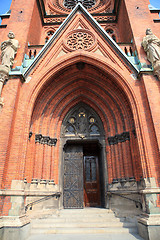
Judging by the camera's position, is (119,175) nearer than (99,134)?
Yes

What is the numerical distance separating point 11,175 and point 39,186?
66.3 inches

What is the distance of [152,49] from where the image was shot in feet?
21.0

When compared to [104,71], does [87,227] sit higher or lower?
lower

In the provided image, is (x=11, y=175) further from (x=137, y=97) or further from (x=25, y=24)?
(x=25, y=24)

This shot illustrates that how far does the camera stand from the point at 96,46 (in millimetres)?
7453

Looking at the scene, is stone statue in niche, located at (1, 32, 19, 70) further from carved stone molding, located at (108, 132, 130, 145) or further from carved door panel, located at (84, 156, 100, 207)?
carved door panel, located at (84, 156, 100, 207)

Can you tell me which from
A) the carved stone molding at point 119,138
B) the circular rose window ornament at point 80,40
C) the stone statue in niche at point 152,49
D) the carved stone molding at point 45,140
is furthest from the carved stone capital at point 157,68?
the carved stone molding at point 45,140

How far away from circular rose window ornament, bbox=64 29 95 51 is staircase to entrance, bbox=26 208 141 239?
23.1 feet

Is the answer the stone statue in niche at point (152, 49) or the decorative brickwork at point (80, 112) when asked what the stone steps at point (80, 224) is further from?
the stone statue in niche at point (152, 49)

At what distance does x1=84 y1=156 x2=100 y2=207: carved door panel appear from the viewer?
321 inches

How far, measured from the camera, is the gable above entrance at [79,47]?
6.84 m

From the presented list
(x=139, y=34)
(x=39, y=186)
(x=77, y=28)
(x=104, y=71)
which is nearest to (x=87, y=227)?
(x=39, y=186)

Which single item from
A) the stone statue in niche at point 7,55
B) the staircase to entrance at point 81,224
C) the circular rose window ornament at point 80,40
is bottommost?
the staircase to entrance at point 81,224

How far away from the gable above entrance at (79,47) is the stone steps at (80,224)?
5.53 metres
